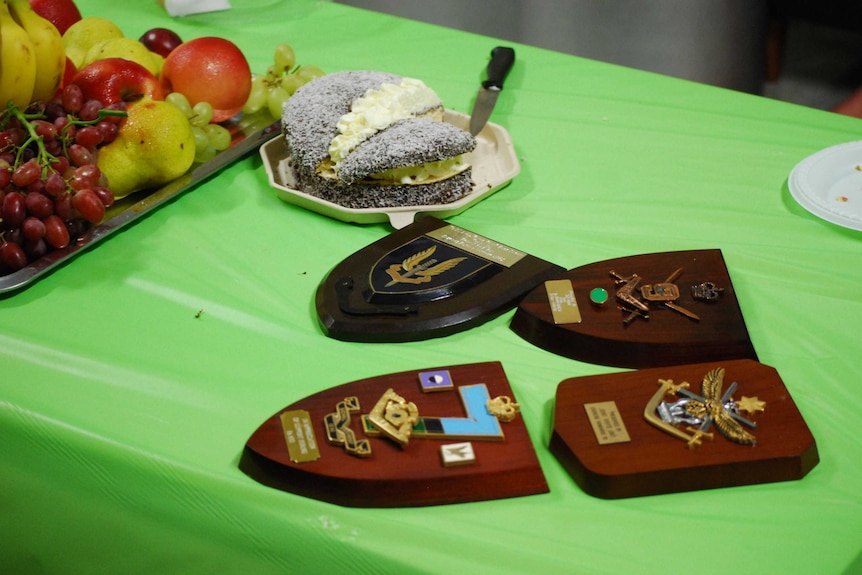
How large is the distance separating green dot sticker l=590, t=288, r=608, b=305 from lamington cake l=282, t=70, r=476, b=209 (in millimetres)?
290

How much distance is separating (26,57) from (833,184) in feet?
3.66

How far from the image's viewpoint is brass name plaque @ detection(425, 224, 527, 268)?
3.18 feet

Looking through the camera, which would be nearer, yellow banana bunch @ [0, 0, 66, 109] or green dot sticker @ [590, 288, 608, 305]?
green dot sticker @ [590, 288, 608, 305]

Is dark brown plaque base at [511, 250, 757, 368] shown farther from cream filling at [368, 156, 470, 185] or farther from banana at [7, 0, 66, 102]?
banana at [7, 0, 66, 102]

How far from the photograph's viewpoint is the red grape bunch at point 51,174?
0.97 m

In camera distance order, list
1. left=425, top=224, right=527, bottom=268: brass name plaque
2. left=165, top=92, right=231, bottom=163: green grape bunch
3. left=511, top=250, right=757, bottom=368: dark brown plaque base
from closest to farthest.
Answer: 1. left=511, top=250, right=757, bottom=368: dark brown plaque base
2. left=425, top=224, right=527, bottom=268: brass name plaque
3. left=165, top=92, right=231, bottom=163: green grape bunch

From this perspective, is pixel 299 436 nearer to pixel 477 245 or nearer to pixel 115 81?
pixel 477 245

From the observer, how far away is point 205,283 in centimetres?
100

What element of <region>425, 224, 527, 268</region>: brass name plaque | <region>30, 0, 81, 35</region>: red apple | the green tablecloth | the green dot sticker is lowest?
the green tablecloth

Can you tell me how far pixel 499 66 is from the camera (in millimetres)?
1422

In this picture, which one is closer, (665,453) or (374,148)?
(665,453)

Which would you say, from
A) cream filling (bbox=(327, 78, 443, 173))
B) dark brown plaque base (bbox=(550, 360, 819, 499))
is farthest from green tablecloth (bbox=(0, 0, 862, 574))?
cream filling (bbox=(327, 78, 443, 173))

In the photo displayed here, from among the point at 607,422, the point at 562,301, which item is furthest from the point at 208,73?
the point at 607,422

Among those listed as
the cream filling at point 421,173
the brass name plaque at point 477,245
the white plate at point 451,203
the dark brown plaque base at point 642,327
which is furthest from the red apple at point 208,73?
the dark brown plaque base at point 642,327
